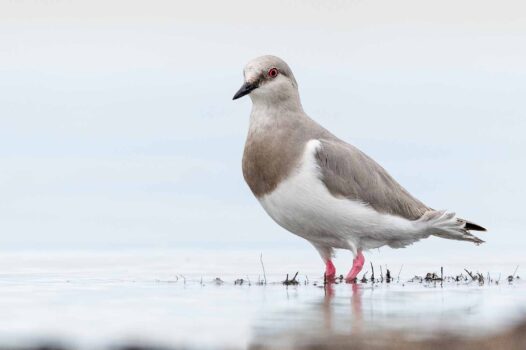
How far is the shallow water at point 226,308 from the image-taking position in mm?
12414

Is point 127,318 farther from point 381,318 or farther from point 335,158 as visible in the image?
point 335,158

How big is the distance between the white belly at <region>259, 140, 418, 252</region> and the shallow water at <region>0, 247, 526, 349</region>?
30.7 inches

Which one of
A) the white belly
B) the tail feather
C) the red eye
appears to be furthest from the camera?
the tail feather

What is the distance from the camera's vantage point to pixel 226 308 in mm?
15141

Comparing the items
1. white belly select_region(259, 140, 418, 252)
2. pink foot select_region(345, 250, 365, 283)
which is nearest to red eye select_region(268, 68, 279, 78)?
white belly select_region(259, 140, 418, 252)

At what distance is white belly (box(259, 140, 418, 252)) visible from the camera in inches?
722

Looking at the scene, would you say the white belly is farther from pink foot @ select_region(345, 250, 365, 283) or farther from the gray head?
the gray head

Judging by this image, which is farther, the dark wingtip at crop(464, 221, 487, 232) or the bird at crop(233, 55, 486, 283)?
the dark wingtip at crop(464, 221, 487, 232)

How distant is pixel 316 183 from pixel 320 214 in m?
0.48

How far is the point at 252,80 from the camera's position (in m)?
19.3

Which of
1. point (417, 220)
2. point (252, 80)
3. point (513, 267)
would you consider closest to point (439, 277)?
point (417, 220)

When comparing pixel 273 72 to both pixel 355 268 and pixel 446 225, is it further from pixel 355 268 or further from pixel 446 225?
pixel 446 225

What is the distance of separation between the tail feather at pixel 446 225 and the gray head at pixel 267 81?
3.06 meters

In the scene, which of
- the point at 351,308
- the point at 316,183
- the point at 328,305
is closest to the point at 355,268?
the point at 316,183
